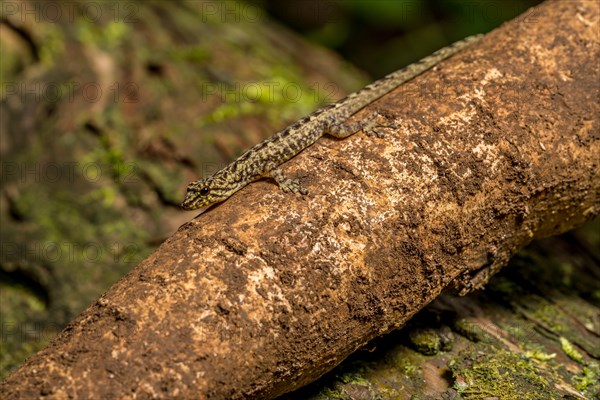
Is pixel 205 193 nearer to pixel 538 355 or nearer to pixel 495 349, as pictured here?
pixel 495 349

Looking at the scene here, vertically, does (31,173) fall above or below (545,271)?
above

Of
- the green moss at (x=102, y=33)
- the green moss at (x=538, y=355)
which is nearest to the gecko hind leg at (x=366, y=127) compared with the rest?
the green moss at (x=538, y=355)

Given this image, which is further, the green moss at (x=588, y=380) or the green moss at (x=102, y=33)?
the green moss at (x=102, y=33)

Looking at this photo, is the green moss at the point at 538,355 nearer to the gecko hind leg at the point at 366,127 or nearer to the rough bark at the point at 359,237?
the rough bark at the point at 359,237

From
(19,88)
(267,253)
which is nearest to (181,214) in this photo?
(19,88)

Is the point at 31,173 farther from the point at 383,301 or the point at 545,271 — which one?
the point at 545,271

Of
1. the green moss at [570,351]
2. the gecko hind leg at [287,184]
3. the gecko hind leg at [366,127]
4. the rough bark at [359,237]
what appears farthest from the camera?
the green moss at [570,351]

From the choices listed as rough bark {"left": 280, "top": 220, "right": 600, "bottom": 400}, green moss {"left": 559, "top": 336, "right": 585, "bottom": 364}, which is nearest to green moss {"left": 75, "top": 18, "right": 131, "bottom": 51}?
rough bark {"left": 280, "top": 220, "right": 600, "bottom": 400}
